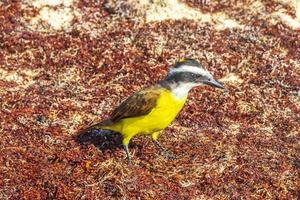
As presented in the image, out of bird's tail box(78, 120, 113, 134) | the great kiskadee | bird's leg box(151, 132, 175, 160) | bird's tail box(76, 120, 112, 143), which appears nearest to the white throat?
the great kiskadee

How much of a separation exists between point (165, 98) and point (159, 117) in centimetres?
30

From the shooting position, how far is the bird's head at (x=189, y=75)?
8.30m

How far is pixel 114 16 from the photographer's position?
13.2m

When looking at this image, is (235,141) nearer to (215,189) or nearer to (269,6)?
(215,189)

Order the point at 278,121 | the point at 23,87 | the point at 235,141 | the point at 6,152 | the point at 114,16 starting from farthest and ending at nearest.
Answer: the point at 114,16 → the point at 23,87 → the point at 278,121 → the point at 235,141 → the point at 6,152

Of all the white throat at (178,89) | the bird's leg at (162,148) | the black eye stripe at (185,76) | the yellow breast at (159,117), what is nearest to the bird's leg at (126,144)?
the yellow breast at (159,117)

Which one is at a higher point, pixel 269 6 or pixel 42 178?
pixel 269 6

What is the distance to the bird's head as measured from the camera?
27.2ft

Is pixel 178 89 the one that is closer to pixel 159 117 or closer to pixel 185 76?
pixel 185 76

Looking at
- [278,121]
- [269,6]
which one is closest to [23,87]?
Result: [278,121]

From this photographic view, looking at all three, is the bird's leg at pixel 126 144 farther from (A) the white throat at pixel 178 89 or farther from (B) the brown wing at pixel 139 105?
(A) the white throat at pixel 178 89

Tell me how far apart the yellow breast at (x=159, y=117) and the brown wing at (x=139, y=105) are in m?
0.07

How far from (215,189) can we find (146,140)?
5.46 feet

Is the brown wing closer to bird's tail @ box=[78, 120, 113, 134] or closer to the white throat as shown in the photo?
bird's tail @ box=[78, 120, 113, 134]
